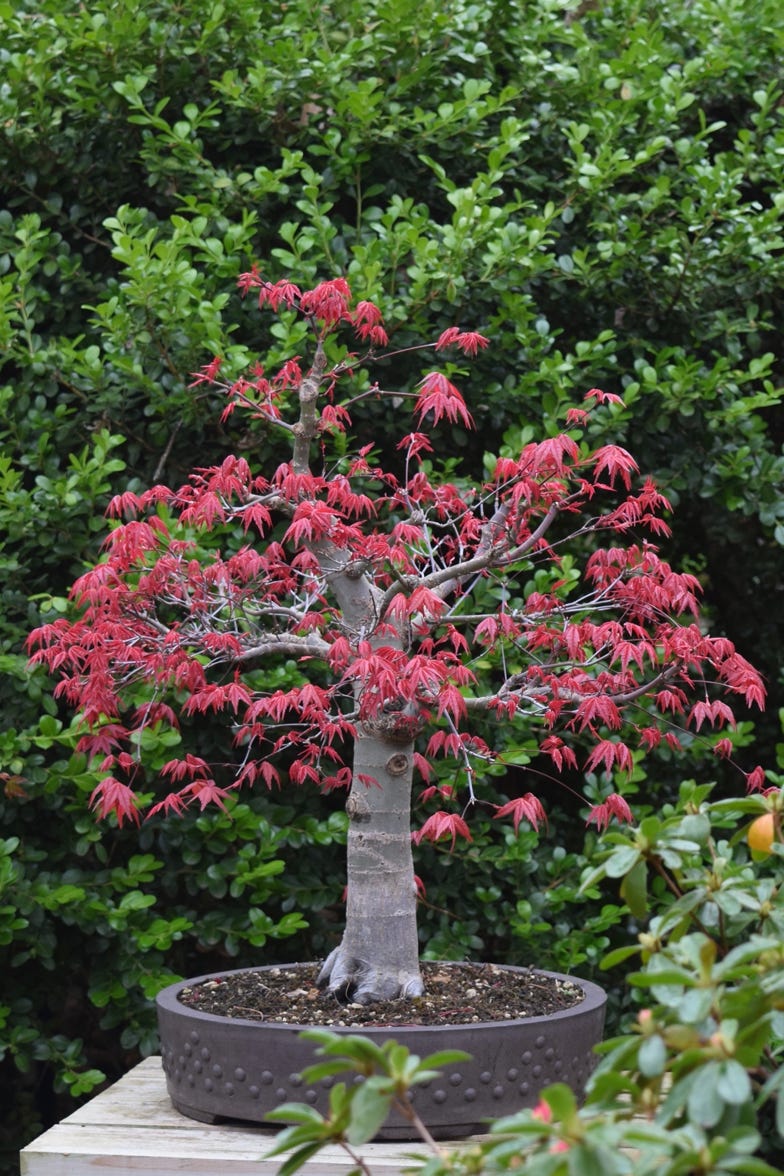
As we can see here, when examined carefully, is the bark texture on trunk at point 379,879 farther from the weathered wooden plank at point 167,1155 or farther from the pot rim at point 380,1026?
the weathered wooden plank at point 167,1155

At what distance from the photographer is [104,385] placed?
8.43ft

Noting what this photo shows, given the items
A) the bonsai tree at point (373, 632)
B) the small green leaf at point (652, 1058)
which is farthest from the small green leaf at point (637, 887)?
the bonsai tree at point (373, 632)

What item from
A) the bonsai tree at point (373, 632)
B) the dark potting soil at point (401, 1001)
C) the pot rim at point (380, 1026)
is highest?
the bonsai tree at point (373, 632)

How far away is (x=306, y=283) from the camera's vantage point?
2547mm

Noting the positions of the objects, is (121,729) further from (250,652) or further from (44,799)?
(44,799)

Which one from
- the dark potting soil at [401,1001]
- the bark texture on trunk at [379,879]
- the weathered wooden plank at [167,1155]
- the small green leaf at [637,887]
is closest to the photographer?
the small green leaf at [637,887]

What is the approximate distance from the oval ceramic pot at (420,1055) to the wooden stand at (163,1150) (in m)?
0.04

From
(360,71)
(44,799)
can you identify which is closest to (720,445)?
(360,71)

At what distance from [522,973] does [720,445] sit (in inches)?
47.3

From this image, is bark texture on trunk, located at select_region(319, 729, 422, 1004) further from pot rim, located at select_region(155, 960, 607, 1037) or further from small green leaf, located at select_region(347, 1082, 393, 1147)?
small green leaf, located at select_region(347, 1082, 393, 1147)

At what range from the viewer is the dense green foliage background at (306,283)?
2.46 meters

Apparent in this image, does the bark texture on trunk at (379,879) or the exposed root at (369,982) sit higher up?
the bark texture on trunk at (379,879)

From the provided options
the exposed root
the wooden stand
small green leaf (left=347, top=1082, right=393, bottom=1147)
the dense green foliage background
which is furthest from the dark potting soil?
small green leaf (left=347, top=1082, right=393, bottom=1147)

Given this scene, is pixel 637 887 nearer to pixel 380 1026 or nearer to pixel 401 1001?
pixel 380 1026
